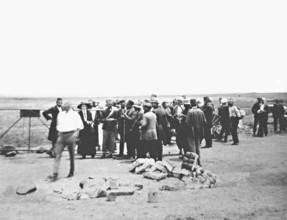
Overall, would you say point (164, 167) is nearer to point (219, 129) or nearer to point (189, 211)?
point (189, 211)

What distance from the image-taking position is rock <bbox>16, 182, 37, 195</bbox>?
789cm

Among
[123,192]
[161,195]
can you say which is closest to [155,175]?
[161,195]

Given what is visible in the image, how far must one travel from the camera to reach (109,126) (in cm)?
1171

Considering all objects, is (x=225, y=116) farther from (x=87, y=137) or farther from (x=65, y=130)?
(x=65, y=130)

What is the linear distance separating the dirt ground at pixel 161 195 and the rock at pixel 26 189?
10 cm

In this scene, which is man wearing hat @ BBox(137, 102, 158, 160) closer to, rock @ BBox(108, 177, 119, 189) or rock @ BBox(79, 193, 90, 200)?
rock @ BBox(108, 177, 119, 189)

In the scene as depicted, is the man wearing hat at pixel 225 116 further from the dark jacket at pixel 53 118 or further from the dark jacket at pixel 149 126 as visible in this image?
the dark jacket at pixel 53 118

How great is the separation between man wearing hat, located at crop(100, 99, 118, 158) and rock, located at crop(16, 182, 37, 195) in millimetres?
4008

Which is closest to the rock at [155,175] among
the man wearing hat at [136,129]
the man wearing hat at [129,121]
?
the man wearing hat at [136,129]

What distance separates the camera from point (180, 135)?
40.6ft

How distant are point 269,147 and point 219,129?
12.4 ft

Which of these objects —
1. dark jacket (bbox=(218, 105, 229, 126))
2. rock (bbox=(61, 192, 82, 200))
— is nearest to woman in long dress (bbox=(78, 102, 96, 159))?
rock (bbox=(61, 192, 82, 200))

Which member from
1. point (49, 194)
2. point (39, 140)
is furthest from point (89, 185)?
point (39, 140)

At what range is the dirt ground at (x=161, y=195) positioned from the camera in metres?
6.19
